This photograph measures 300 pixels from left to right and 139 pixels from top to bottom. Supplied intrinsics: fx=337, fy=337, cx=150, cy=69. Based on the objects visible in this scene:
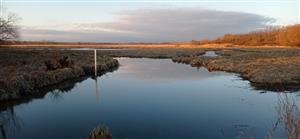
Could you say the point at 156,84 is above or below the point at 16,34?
below

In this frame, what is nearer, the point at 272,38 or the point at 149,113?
the point at 149,113

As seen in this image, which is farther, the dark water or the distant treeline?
the distant treeline

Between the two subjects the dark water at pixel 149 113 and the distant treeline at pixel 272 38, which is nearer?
the dark water at pixel 149 113

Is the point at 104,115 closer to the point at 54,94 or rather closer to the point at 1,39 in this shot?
the point at 54,94

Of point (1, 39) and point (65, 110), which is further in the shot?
point (1, 39)

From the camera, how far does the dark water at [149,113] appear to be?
909 centimetres

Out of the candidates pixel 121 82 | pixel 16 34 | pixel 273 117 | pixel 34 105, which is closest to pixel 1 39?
pixel 16 34

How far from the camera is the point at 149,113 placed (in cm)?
1143

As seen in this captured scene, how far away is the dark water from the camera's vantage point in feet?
29.8

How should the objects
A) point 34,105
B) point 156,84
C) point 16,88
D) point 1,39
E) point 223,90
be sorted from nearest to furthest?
point 34,105 < point 16,88 < point 223,90 < point 156,84 < point 1,39

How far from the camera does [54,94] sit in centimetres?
1569

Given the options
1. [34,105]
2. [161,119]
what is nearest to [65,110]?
[34,105]

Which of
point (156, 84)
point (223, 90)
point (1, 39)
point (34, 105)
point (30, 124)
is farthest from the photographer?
point (1, 39)

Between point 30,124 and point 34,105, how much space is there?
3185mm
